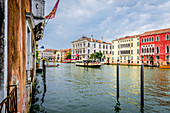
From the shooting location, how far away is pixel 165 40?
33031 millimetres

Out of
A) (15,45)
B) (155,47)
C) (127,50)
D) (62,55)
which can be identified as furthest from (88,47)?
(15,45)

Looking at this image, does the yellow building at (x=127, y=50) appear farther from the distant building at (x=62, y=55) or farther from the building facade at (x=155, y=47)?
the distant building at (x=62, y=55)

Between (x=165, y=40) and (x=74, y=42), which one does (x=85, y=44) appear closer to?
(x=74, y=42)

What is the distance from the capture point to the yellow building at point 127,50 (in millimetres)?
41125

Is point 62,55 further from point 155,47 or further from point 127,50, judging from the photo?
point 155,47

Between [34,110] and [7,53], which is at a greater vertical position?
[7,53]

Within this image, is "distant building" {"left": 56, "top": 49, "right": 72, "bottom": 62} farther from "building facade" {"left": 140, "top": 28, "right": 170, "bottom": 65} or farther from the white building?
"building facade" {"left": 140, "top": 28, "right": 170, "bottom": 65}

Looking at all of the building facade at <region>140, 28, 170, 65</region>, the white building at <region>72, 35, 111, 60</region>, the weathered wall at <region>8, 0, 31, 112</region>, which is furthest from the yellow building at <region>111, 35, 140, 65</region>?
the weathered wall at <region>8, 0, 31, 112</region>

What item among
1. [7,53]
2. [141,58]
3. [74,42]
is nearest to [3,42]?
[7,53]

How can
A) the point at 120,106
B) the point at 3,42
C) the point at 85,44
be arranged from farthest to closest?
the point at 85,44, the point at 120,106, the point at 3,42

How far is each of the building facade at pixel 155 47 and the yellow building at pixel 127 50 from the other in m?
2.27

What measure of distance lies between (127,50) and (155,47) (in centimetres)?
998

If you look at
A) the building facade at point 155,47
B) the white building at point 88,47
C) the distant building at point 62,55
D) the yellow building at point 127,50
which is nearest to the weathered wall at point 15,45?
the building facade at point 155,47

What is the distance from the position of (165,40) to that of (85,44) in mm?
33151
